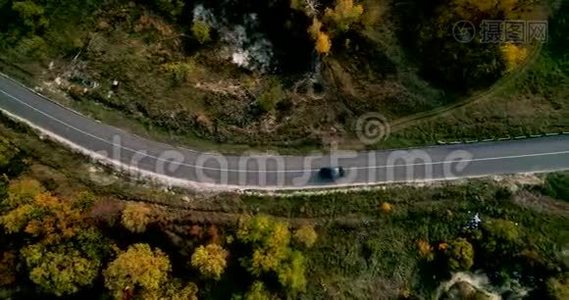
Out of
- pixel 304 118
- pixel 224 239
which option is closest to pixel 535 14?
pixel 304 118

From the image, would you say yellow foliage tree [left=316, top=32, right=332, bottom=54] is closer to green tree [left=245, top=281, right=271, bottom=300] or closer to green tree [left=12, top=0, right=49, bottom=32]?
green tree [left=245, top=281, right=271, bottom=300]

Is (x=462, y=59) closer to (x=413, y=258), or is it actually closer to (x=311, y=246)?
(x=413, y=258)

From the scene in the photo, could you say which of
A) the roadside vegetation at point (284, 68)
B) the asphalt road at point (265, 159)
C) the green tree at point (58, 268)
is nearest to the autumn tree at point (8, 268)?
the green tree at point (58, 268)

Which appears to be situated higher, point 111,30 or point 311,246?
point 111,30

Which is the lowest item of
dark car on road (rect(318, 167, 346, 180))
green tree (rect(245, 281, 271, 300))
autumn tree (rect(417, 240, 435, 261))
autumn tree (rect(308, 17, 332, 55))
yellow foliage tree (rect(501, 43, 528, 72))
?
green tree (rect(245, 281, 271, 300))

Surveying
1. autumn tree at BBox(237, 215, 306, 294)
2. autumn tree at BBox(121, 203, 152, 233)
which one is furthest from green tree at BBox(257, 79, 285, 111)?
autumn tree at BBox(121, 203, 152, 233)

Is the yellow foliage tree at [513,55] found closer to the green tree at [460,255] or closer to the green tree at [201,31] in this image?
the green tree at [460,255]

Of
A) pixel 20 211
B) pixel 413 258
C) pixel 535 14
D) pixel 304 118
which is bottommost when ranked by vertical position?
pixel 413 258
